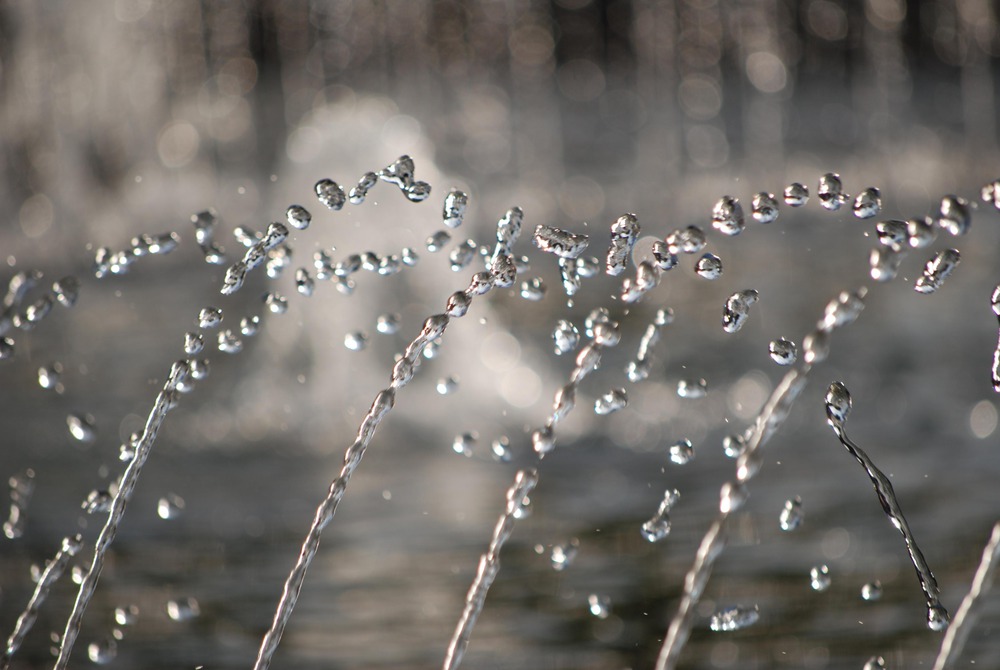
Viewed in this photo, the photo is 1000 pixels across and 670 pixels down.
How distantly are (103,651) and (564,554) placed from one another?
126cm

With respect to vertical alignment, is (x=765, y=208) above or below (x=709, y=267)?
above

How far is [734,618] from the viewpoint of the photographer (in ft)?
11.1

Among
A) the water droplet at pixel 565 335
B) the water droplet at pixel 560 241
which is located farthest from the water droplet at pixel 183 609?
the water droplet at pixel 560 241

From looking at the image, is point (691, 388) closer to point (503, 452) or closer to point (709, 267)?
point (709, 267)

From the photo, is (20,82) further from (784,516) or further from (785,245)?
(784,516)

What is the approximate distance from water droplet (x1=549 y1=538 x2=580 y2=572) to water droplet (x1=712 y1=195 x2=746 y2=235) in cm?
157

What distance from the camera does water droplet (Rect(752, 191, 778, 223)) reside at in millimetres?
2566

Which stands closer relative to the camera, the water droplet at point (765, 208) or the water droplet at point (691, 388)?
the water droplet at point (765, 208)

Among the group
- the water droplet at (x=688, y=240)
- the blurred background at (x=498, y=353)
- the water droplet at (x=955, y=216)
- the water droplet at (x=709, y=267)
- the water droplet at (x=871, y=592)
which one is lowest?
the blurred background at (x=498, y=353)

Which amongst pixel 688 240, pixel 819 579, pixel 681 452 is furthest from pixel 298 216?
pixel 819 579

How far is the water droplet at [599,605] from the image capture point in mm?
3501

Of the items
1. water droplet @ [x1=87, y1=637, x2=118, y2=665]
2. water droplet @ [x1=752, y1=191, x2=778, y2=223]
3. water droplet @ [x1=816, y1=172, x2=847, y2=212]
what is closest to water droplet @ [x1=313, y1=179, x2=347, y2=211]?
water droplet @ [x1=752, y1=191, x2=778, y2=223]

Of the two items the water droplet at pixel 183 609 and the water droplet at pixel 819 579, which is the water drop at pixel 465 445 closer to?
the water droplet at pixel 183 609

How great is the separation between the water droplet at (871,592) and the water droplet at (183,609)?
163cm
